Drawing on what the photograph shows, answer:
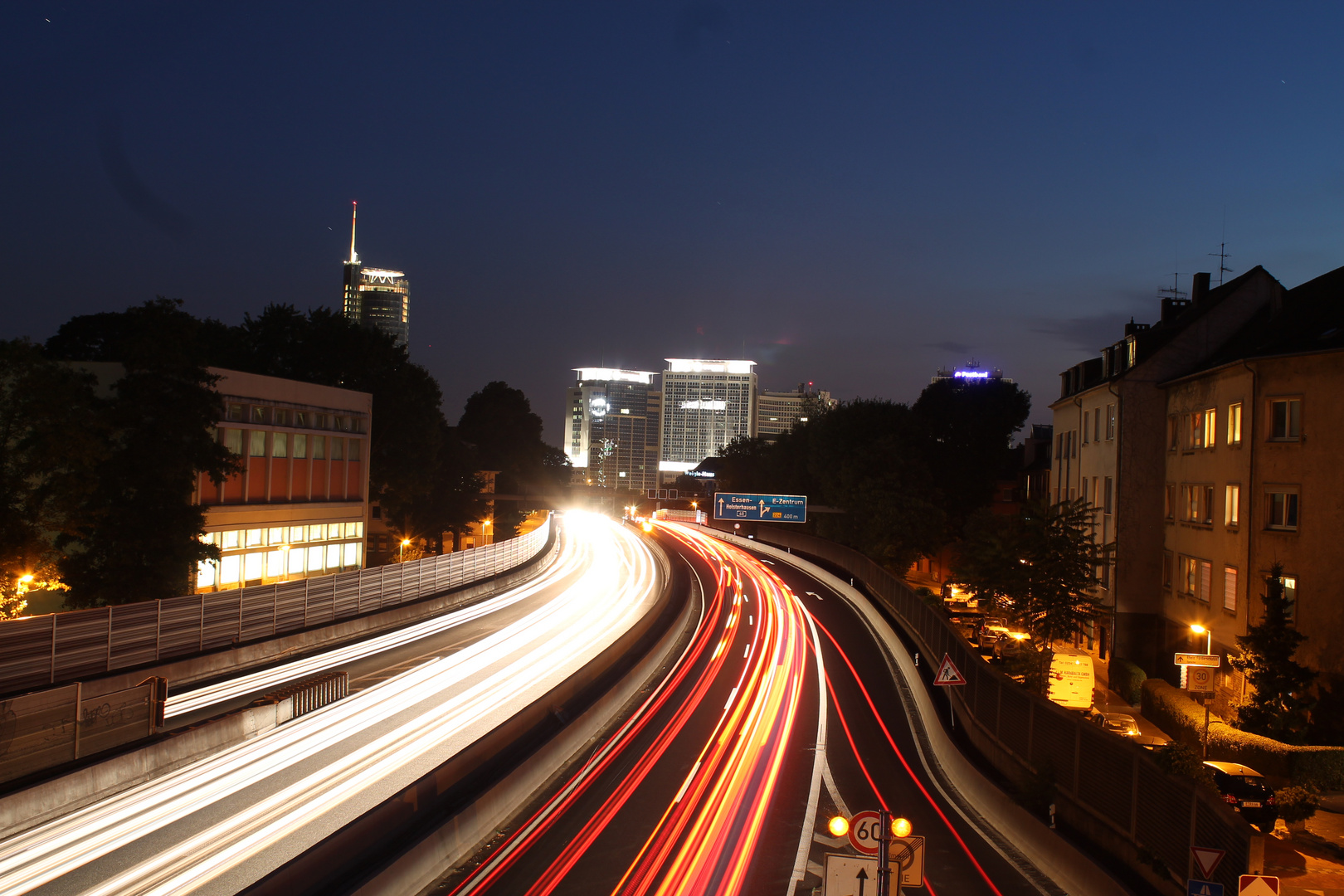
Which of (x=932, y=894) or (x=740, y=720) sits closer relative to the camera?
(x=932, y=894)

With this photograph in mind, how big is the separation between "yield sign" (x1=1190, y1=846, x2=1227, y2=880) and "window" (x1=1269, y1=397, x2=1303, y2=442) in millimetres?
20956

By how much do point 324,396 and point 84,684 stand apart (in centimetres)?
3557

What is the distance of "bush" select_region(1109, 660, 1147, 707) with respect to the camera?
32.7 metres

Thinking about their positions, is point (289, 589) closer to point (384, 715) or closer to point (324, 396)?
point (384, 715)

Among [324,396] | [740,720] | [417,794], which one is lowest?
[740,720]

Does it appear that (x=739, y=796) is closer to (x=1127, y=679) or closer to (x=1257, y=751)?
(x=1257, y=751)

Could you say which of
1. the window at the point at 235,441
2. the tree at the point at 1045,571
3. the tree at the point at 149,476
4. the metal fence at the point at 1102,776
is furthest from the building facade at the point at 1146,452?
the window at the point at 235,441

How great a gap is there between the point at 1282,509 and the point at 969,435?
52.2 meters

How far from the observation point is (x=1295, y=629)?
24641 millimetres

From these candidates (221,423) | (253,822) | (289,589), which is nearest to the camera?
(253,822)

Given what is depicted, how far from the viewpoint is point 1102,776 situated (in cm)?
1512

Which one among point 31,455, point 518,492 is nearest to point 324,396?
point 31,455

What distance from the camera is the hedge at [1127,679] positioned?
32719 millimetres

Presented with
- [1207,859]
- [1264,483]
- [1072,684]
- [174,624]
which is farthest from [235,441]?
[1207,859]
